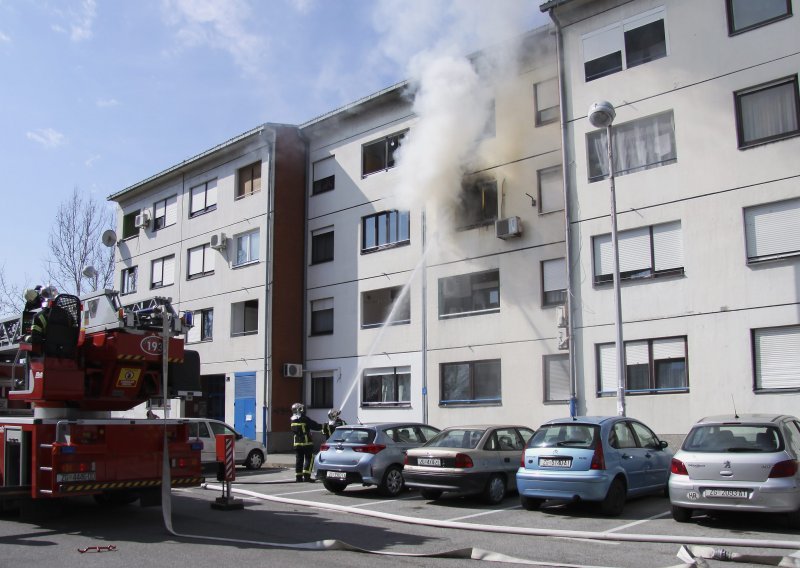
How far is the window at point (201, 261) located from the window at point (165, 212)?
7.58 ft

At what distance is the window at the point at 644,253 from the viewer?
1694 centimetres

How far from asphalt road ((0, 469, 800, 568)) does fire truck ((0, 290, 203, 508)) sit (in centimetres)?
67

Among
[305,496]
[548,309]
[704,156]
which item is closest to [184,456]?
[305,496]

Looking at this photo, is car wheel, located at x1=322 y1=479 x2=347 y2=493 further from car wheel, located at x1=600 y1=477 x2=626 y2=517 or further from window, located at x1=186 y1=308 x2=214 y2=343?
window, located at x1=186 y1=308 x2=214 y2=343

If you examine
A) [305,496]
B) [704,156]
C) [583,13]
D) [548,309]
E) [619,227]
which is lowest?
[305,496]

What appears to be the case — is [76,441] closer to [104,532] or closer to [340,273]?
[104,532]

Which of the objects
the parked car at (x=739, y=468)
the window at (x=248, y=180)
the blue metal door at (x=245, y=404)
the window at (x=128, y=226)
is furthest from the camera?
the window at (x=128, y=226)

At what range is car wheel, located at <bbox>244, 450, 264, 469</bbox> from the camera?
A: 65.0 feet

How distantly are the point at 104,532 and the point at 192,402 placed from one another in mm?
20200

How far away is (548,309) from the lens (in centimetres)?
1925

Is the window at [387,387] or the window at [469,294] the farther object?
the window at [387,387]

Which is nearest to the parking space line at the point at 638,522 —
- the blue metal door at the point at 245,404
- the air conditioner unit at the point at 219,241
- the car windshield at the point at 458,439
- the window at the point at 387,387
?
the car windshield at the point at 458,439

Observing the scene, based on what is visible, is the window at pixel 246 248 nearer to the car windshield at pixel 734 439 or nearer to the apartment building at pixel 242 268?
the apartment building at pixel 242 268

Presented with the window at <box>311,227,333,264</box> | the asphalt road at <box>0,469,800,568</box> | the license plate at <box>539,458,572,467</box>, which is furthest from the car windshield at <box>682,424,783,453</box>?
the window at <box>311,227,333,264</box>
